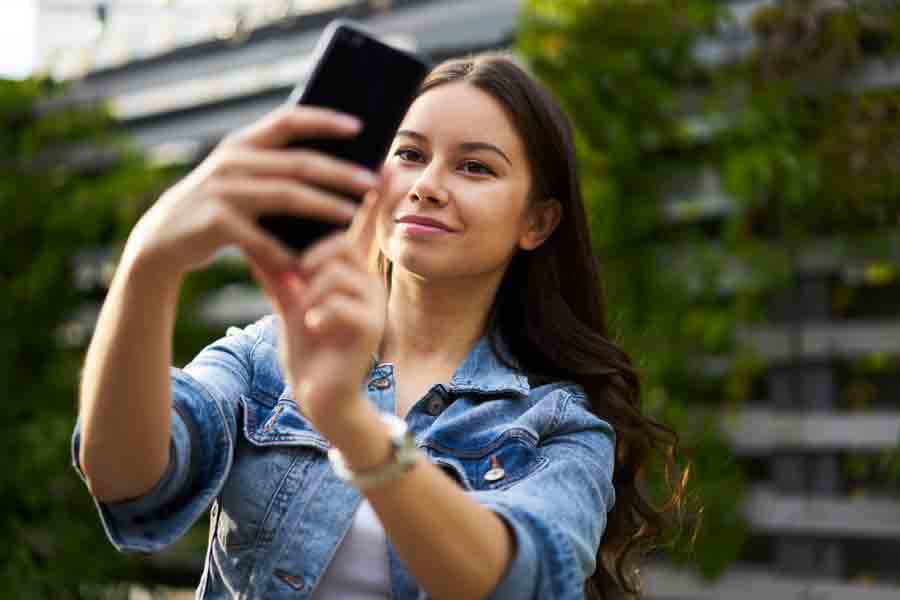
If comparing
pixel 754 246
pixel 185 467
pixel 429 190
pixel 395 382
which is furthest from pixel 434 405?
pixel 754 246

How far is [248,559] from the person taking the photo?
1.52m

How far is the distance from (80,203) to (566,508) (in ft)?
14.9

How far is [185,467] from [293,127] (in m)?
0.50

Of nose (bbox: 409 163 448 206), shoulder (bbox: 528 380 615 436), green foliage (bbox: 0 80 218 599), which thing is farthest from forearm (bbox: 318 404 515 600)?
green foliage (bbox: 0 80 218 599)

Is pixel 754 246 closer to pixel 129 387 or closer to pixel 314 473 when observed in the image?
pixel 314 473

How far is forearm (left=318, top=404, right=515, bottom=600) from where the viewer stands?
1.13 metres

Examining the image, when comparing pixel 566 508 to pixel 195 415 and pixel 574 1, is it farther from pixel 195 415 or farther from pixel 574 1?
pixel 574 1

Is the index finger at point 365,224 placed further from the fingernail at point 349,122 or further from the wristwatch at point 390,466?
the wristwatch at point 390,466

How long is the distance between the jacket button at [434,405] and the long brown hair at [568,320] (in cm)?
14

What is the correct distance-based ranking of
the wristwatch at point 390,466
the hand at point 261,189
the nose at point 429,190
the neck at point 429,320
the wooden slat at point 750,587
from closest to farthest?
the hand at point 261,189, the wristwatch at point 390,466, the nose at point 429,190, the neck at point 429,320, the wooden slat at point 750,587

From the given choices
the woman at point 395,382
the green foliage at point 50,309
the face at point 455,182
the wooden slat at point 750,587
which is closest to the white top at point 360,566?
the woman at point 395,382

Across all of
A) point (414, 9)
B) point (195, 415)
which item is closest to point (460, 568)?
point (195, 415)

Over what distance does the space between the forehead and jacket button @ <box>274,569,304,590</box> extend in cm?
56

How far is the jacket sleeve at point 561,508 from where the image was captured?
1307mm
